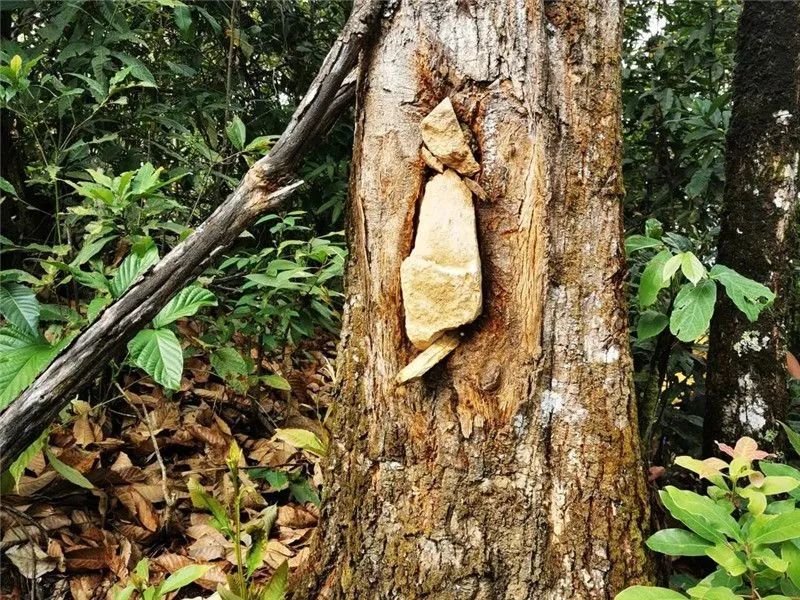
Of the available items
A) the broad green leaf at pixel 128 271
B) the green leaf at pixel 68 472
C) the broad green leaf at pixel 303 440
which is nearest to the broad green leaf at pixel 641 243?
the broad green leaf at pixel 303 440

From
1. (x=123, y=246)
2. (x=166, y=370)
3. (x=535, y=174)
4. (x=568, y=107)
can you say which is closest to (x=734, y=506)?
(x=535, y=174)

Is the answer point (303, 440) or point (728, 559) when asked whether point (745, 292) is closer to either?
point (728, 559)

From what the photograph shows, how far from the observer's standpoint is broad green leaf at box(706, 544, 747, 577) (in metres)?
1.03

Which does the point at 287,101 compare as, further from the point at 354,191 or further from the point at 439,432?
the point at 439,432

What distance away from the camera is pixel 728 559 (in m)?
1.04

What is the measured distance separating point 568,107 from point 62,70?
2149 mm

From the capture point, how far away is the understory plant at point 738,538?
1.03 meters

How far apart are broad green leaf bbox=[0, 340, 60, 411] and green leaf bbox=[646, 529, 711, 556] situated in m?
1.28

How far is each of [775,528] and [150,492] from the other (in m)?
1.71

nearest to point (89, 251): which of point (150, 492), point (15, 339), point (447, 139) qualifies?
point (15, 339)

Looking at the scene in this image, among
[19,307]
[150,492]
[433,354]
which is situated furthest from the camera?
[150,492]

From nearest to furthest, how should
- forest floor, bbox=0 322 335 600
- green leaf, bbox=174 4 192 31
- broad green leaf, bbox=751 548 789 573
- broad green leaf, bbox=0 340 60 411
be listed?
broad green leaf, bbox=751 548 789 573
broad green leaf, bbox=0 340 60 411
forest floor, bbox=0 322 335 600
green leaf, bbox=174 4 192 31

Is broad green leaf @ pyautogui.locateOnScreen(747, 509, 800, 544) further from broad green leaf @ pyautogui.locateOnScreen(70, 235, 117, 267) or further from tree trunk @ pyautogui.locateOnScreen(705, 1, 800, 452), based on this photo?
broad green leaf @ pyautogui.locateOnScreen(70, 235, 117, 267)

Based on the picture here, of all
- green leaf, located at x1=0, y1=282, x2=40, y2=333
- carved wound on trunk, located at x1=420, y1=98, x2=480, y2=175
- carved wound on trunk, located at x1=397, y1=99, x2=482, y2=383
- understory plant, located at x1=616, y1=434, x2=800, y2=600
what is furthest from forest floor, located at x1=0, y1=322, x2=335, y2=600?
understory plant, located at x1=616, y1=434, x2=800, y2=600
